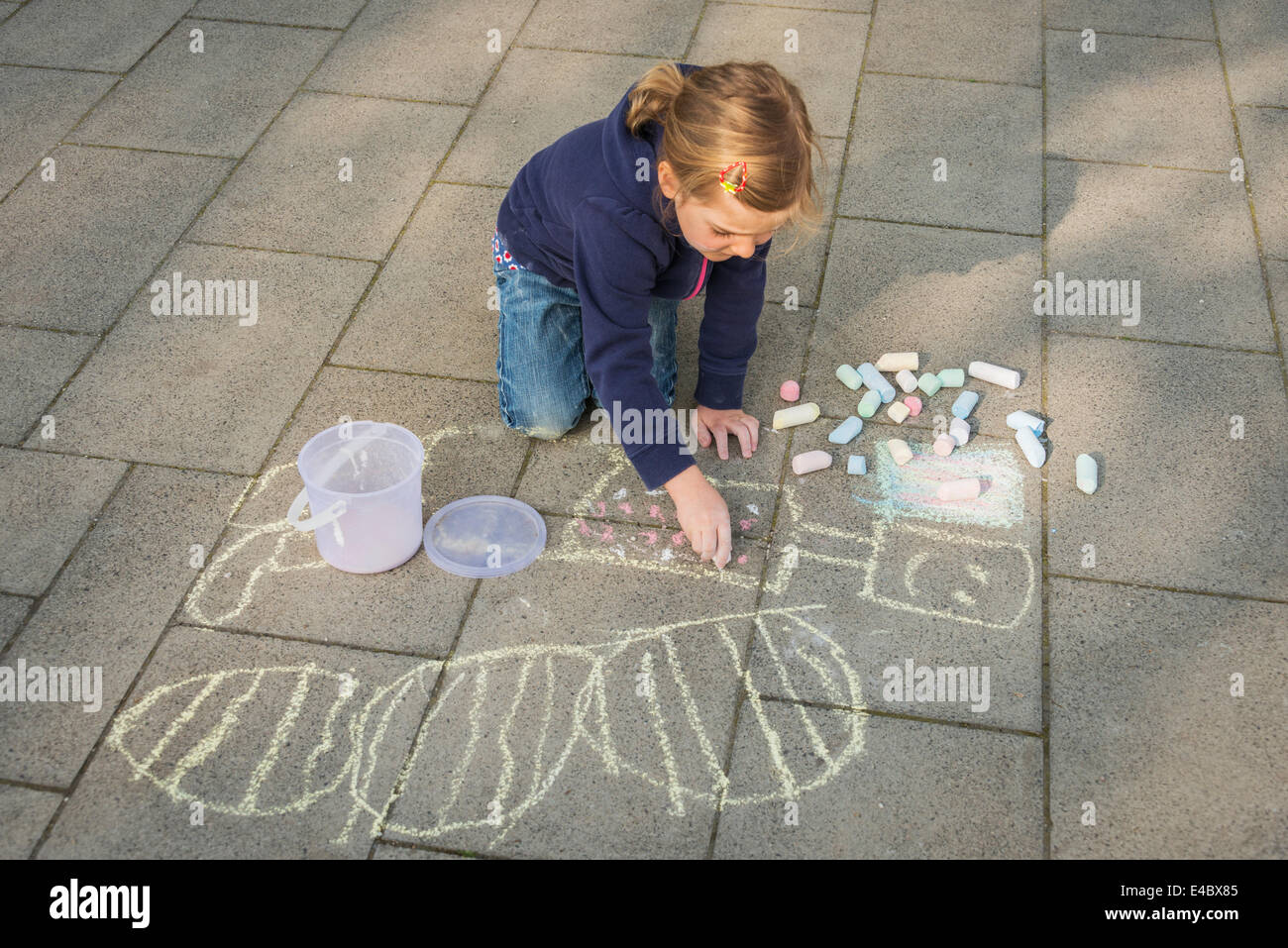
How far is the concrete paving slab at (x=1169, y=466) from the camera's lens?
109 inches

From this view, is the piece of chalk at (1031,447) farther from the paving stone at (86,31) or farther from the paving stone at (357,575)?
the paving stone at (86,31)

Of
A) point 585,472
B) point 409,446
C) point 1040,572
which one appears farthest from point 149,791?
point 1040,572

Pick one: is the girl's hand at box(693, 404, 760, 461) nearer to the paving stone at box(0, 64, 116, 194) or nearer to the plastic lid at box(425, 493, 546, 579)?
the plastic lid at box(425, 493, 546, 579)

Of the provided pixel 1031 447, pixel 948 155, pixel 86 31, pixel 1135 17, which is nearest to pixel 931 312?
pixel 1031 447

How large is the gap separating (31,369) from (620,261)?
1843mm

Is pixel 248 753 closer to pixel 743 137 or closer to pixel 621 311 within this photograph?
pixel 621 311

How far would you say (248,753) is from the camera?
2.38 m

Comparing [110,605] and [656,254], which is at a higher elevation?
[656,254]

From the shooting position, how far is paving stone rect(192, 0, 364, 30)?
4.74 m

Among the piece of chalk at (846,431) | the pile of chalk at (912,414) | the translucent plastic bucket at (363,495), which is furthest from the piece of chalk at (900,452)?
the translucent plastic bucket at (363,495)

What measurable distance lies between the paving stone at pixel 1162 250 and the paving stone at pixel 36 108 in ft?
11.4
